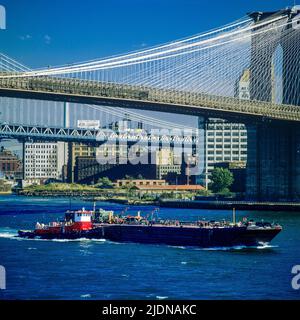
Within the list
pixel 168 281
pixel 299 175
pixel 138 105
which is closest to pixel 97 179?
pixel 299 175

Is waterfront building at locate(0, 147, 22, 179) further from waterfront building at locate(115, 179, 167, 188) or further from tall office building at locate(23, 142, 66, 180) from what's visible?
waterfront building at locate(115, 179, 167, 188)

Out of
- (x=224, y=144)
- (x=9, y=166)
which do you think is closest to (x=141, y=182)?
(x=224, y=144)

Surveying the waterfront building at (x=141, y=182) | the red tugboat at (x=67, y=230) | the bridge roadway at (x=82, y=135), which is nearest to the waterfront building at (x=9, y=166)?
the bridge roadway at (x=82, y=135)

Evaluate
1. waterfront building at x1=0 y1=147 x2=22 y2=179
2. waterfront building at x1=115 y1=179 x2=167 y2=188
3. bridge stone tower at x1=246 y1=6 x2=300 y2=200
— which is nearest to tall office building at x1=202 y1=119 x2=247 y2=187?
waterfront building at x1=115 y1=179 x2=167 y2=188

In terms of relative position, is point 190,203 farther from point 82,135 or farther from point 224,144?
point 224,144

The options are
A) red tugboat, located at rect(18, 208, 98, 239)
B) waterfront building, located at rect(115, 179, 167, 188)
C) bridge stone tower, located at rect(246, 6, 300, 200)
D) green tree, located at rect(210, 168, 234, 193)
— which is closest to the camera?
red tugboat, located at rect(18, 208, 98, 239)

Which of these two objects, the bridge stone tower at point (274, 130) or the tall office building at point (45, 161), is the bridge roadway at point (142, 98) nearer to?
the bridge stone tower at point (274, 130)

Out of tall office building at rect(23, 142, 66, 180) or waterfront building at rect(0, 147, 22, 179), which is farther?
tall office building at rect(23, 142, 66, 180)
